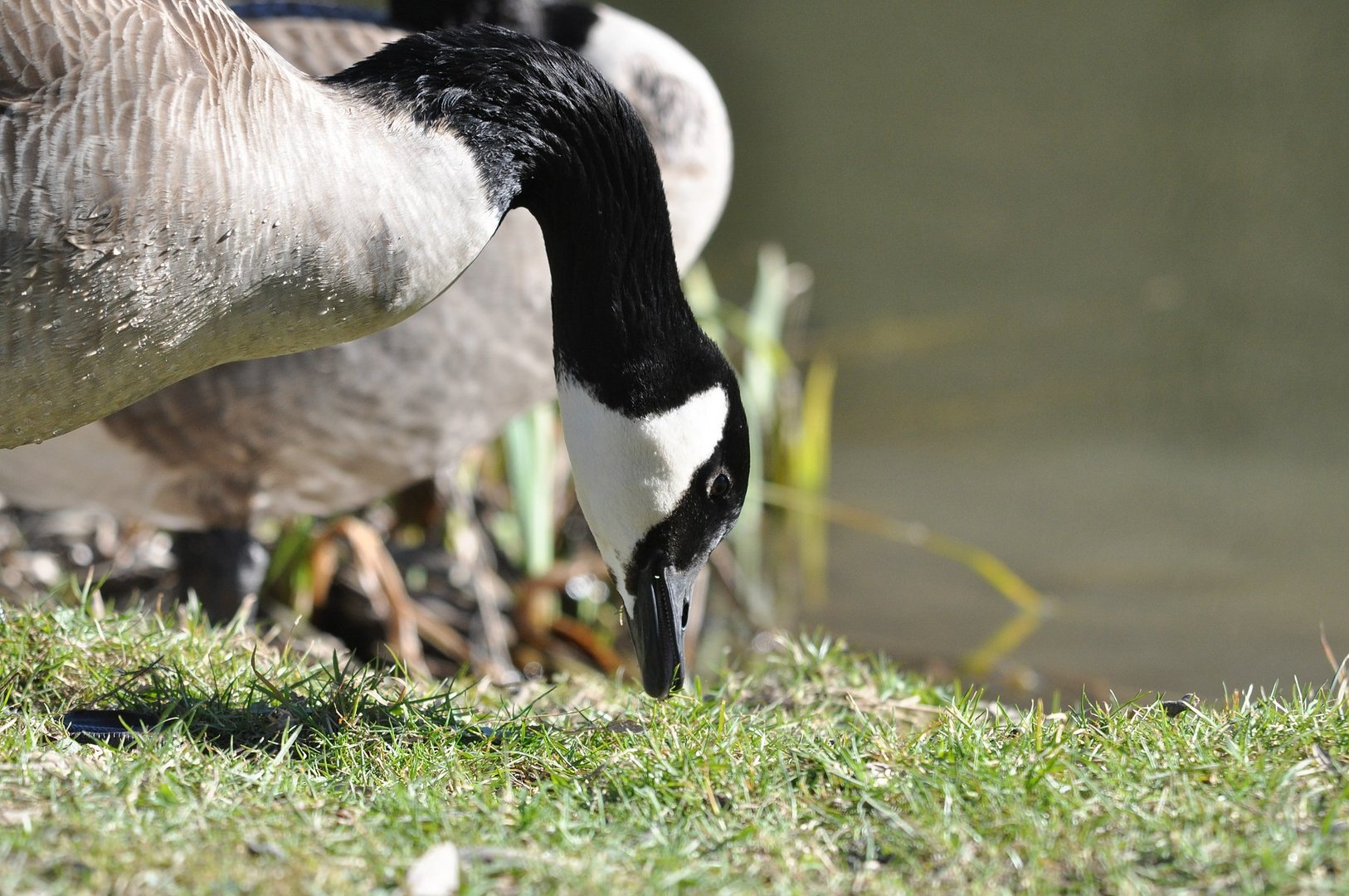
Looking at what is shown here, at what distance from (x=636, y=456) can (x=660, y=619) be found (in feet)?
1.23

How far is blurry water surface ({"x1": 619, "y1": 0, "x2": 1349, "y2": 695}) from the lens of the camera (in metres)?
6.03

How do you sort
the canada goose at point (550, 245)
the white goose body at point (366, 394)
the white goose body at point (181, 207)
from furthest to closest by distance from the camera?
1. the white goose body at point (366, 394)
2. the canada goose at point (550, 245)
3. the white goose body at point (181, 207)

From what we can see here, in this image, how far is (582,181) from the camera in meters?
3.23

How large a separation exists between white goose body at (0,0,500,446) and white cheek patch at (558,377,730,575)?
47 cm

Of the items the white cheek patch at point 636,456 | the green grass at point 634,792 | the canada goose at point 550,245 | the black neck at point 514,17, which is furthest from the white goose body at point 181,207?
the black neck at point 514,17

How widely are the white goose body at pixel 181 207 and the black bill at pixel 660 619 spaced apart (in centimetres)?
82

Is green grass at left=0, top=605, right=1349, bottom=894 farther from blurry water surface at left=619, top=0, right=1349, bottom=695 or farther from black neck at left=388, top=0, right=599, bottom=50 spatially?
black neck at left=388, top=0, right=599, bottom=50

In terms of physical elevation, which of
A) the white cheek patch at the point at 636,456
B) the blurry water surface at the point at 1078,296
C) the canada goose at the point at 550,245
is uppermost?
the canada goose at the point at 550,245

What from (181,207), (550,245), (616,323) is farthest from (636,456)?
(181,207)

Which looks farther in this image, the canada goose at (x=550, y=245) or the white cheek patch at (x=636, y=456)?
the white cheek patch at (x=636, y=456)

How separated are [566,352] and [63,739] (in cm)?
131

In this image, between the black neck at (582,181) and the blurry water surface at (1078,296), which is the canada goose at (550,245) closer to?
the black neck at (582,181)

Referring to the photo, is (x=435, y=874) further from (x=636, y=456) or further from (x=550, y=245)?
(x=550, y=245)

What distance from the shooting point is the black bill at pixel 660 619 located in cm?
319
